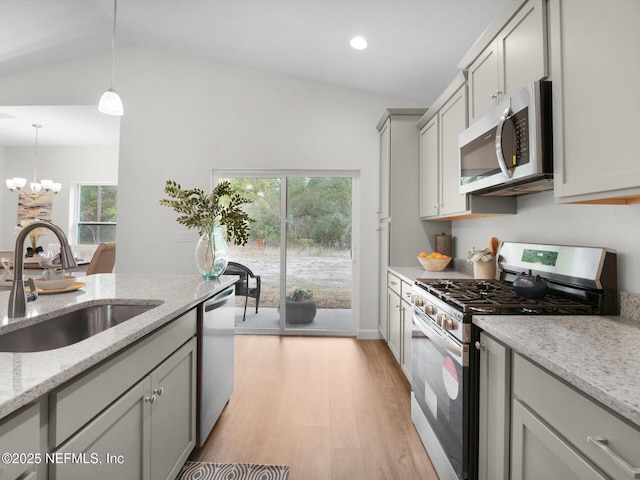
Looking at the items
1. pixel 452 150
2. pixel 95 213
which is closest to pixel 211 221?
pixel 452 150

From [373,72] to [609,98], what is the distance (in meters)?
2.79

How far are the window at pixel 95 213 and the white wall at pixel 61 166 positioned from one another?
185 mm

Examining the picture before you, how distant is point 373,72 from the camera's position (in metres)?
3.60

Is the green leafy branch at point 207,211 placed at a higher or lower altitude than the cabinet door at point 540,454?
higher

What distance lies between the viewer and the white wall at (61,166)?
6383 millimetres

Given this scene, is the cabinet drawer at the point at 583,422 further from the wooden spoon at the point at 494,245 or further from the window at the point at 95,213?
the window at the point at 95,213

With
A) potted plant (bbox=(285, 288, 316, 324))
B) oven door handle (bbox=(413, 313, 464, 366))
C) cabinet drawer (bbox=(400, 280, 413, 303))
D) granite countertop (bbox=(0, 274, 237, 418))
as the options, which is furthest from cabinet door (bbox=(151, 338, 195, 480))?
potted plant (bbox=(285, 288, 316, 324))

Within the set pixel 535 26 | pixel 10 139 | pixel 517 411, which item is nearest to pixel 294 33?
pixel 535 26

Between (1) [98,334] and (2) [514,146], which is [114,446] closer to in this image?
(1) [98,334]

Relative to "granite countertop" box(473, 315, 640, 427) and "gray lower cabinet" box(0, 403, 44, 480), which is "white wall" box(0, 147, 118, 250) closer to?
"gray lower cabinet" box(0, 403, 44, 480)

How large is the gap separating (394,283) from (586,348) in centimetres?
214

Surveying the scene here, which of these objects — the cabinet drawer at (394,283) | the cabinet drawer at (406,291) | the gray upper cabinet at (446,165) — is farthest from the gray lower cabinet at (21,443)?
the cabinet drawer at (394,283)

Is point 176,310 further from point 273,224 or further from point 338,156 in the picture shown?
point 338,156

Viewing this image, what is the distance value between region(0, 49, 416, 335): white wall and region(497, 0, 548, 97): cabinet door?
89.7 inches
